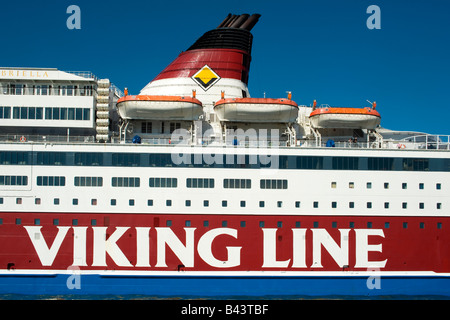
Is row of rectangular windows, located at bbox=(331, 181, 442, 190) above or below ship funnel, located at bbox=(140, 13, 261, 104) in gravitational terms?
below

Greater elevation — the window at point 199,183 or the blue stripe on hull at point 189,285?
the window at point 199,183

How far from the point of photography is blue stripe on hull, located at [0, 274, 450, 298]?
16766 mm

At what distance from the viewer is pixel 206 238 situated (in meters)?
17.0

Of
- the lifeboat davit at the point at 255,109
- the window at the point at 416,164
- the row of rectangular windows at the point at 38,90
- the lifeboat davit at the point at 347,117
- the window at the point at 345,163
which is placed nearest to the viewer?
the window at the point at 345,163

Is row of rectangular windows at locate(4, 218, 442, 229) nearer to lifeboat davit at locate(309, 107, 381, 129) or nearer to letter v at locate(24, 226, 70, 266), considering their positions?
letter v at locate(24, 226, 70, 266)

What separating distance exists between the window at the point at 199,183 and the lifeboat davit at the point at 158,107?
11.2 ft

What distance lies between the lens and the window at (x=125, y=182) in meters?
17.3

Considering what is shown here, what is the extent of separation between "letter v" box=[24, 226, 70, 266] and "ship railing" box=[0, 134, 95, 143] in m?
3.93

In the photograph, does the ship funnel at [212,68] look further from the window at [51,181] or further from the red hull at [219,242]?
the window at [51,181]

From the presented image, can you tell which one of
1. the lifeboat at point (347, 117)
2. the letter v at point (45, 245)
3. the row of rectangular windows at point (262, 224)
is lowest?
the letter v at point (45, 245)

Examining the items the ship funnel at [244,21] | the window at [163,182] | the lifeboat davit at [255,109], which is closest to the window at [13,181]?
the window at [163,182]

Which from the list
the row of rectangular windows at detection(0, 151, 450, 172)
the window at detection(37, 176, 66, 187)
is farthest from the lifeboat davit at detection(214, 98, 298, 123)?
the window at detection(37, 176, 66, 187)
